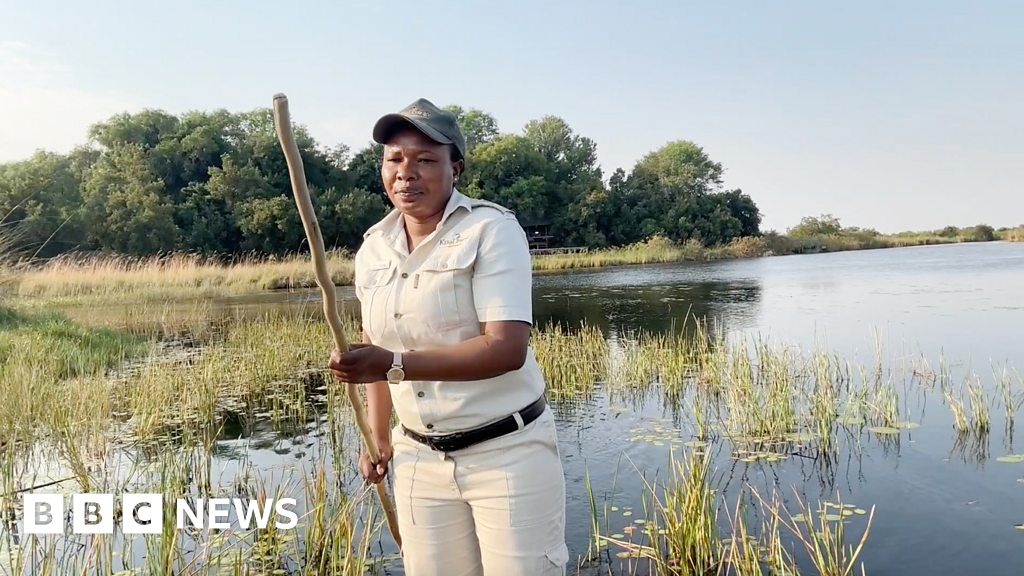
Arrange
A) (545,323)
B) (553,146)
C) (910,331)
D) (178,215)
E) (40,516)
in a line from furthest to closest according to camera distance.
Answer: (553,146) → (178,215) → (545,323) → (910,331) → (40,516)

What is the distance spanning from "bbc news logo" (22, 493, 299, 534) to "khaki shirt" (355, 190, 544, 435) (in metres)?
2.00

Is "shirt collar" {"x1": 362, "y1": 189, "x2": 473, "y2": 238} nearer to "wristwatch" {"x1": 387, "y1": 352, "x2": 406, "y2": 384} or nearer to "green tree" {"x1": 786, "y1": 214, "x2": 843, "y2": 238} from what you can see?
"wristwatch" {"x1": 387, "y1": 352, "x2": 406, "y2": 384}

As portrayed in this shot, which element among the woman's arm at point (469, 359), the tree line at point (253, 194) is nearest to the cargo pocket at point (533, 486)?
the woman's arm at point (469, 359)

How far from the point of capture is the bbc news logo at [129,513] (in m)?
3.82

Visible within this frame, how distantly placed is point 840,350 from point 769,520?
6843 millimetres

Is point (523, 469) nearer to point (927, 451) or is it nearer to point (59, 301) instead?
point (927, 451)

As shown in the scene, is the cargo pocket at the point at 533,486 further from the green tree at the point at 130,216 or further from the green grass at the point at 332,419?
the green tree at the point at 130,216

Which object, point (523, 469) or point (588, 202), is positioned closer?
point (523, 469)

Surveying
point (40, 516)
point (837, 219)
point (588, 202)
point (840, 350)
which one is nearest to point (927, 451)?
point (840, 350)

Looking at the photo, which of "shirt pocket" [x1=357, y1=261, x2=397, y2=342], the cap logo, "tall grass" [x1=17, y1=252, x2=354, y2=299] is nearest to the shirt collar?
"shirt pocket" [x1=357, y1=261, x2=397, y2=342]

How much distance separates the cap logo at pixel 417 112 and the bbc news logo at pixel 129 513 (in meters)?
2.45

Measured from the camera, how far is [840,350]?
10.4 m

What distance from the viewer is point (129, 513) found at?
4082mm

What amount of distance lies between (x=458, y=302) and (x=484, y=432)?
39cm
